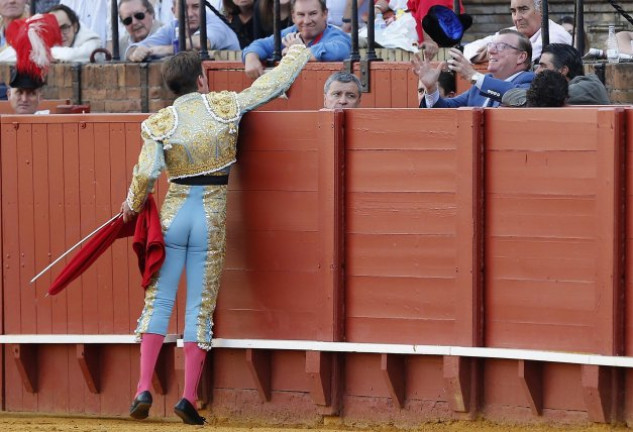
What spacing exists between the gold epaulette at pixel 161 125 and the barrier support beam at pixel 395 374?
1.52 m

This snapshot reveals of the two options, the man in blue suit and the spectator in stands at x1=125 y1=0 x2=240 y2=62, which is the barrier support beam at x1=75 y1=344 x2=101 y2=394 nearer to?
the man in blue suit

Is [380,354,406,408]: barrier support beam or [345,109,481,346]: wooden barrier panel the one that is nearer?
[345,109,481,346]: wooden barrier panel

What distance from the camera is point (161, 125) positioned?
845cm

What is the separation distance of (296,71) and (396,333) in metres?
1.38

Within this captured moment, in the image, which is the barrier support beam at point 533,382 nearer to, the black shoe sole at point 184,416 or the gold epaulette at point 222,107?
the black shoe sole at point 184,416

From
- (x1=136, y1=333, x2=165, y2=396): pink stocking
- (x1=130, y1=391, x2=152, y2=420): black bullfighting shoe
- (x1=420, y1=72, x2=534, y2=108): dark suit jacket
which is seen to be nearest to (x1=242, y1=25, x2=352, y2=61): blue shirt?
(x1=420, y1=72, x2=534, y2=108): dark suit jacket

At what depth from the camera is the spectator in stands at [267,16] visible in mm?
11570

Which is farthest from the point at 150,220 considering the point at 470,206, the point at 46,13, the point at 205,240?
the point at 46,13

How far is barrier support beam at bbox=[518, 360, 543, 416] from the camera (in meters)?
8.34

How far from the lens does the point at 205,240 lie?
28.3ft

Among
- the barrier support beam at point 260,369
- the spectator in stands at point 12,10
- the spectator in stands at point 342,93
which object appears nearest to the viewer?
the barrier support beam at point 260,369

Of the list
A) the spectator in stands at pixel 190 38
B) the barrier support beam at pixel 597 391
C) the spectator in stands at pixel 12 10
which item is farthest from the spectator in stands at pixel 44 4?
the barrier support beam at pixel 597 391

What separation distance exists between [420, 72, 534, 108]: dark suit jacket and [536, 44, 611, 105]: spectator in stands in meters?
0.18

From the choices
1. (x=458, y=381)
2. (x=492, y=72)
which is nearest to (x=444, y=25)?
(x=492, y=72)
